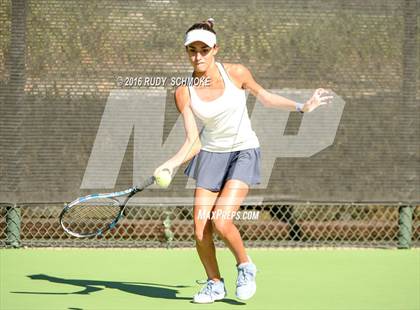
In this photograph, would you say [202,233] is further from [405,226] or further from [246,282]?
[405,226]

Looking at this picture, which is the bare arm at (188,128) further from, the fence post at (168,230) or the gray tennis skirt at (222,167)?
the fence post at (168,230)

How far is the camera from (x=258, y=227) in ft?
29.3

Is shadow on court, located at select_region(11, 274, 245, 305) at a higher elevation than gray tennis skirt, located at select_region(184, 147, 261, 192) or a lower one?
lower

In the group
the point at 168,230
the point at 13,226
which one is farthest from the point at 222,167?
the point at 13,226

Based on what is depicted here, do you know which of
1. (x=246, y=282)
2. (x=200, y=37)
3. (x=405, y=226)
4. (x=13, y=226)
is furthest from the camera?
(x=405, y=226)

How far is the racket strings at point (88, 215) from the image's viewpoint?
7250mm

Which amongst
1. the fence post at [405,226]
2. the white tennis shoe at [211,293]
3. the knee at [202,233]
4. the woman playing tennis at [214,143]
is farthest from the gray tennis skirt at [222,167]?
the fence post at [405,226]

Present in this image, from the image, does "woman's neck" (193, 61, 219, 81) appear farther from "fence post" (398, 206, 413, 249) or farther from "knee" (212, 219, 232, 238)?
"fence post" (398, 206, 413, 249)

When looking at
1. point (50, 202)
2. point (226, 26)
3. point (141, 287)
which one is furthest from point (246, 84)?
point (50, 202)

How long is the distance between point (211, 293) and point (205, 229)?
0.44 m

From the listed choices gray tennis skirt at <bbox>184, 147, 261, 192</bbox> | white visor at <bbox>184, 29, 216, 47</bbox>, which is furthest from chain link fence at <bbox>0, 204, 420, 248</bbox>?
white visor at <bbox>184, 29, 216, 47</bbox>

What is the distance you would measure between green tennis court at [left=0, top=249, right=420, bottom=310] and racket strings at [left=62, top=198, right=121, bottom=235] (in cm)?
26

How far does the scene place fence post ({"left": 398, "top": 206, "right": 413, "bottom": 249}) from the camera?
8.97 meters

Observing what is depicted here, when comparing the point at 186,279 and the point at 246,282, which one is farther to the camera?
the point at 186,279
